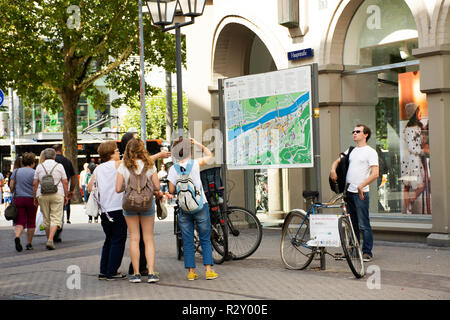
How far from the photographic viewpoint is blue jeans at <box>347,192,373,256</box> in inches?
376

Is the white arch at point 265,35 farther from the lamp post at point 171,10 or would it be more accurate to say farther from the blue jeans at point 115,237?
the blue jeans at point 115,237

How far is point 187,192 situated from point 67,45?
22.2 m

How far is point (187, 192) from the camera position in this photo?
8352 mm

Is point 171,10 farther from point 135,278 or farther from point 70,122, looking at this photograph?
point 70,122

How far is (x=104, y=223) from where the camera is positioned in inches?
344

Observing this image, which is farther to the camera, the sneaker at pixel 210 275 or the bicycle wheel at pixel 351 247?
the sneaker at pixel 210 275

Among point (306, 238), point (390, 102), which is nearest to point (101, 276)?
point (306, 238)

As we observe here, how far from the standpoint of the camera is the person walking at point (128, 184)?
8.24m

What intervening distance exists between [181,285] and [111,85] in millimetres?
25074

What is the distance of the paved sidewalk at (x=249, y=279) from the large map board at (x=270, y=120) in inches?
55.4

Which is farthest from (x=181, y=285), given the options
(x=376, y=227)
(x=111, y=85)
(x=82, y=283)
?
(x=111, y=85)

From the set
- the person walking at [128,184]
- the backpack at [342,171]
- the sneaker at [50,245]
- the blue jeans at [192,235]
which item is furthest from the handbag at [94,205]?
the sneaker at [50,245]

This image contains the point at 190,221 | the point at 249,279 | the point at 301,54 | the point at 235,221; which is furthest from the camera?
the point at 301,54

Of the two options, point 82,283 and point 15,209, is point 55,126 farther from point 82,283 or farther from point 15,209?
point 82,283
